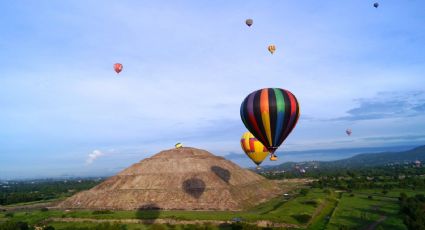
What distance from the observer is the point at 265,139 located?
51.8 m

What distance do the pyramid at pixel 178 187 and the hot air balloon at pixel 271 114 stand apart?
144 feet

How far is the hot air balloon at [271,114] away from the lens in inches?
1959

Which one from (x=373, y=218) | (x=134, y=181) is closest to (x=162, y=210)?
(x=134, y=181)

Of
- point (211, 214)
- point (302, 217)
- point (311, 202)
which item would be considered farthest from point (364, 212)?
point (211, 214)

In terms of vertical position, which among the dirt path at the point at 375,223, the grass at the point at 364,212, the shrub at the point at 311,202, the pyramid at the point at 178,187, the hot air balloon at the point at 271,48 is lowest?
the dirt path at the point at 375,223

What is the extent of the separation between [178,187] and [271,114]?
60391mm

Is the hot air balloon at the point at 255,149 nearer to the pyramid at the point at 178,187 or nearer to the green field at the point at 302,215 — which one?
the green field at the point at 302,215

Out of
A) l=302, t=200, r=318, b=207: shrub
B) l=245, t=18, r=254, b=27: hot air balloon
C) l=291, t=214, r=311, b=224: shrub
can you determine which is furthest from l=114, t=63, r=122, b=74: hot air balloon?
l=302, t=200, r=318, b=207: shrub

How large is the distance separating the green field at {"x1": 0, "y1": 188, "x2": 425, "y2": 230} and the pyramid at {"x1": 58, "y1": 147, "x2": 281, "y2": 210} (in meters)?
5.79

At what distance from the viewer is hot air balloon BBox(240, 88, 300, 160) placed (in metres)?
49.8

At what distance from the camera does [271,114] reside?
49656 millimetres

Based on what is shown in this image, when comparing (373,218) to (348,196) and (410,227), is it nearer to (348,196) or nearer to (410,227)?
(410,227)

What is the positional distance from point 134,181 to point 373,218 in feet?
214

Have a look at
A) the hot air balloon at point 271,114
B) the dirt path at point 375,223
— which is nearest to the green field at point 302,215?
the dirt path at point 375,223
